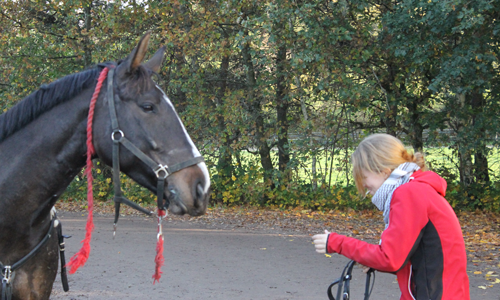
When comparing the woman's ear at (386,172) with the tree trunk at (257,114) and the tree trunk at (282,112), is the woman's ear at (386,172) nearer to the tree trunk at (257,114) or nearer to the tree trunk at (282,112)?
the tree trunk at (282,112)

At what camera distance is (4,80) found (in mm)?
13391

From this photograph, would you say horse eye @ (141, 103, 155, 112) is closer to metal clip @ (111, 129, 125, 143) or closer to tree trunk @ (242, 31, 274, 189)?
metal clip @ (111, 129, 125, 143)

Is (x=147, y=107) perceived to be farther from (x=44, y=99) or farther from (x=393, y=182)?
(x=393, y=182)

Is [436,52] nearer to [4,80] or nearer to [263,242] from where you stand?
[263,242]

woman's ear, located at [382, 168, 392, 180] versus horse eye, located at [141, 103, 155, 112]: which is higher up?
horse eye, located at [141, 103, 155, 112]

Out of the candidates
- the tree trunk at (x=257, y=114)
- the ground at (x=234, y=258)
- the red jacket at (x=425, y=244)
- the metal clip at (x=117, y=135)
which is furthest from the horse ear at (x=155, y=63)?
the tree trunk at (x=257, y=114)

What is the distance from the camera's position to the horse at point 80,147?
198 centimetres

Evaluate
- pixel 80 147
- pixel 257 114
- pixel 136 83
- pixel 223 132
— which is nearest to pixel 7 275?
pixel 80 147

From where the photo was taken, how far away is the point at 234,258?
23.2 feet

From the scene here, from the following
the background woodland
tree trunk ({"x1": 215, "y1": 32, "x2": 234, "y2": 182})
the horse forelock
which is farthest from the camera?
tree trunk ({"x1": 215, "y1": 32, "x2": 234, "y2": 182})

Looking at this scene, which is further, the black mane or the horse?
the black mane

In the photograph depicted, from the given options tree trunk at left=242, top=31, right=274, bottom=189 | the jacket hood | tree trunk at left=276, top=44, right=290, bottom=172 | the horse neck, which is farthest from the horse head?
tree trunk at left=242, top=31, right=274, bottom=189

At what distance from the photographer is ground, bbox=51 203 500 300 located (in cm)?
544

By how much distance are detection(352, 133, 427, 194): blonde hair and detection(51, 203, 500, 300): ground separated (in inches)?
135
